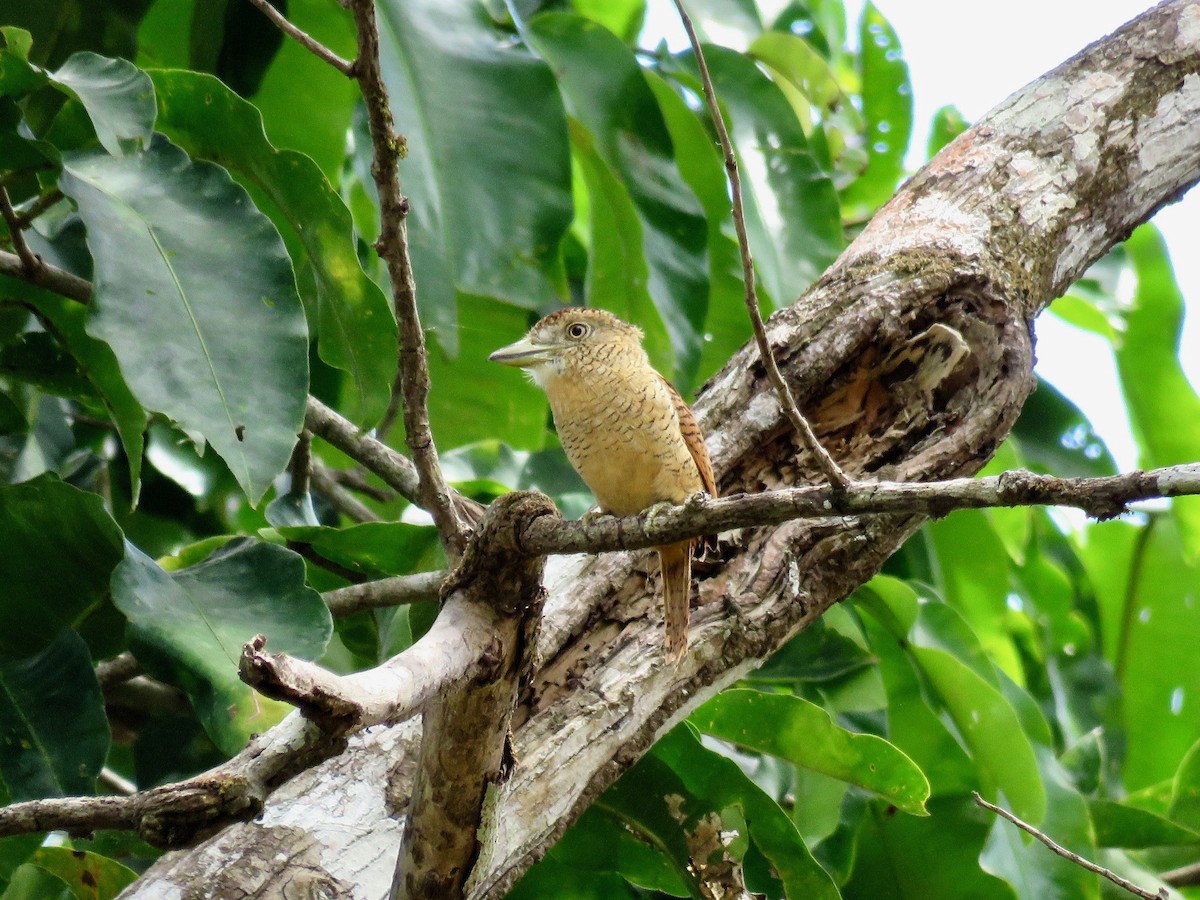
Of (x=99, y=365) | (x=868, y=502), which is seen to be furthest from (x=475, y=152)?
(x=868, y=502)

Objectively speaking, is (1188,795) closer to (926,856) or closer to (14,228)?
(926,856)

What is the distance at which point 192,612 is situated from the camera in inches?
90.4

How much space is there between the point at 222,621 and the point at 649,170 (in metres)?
1.70

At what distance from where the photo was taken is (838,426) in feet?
9.62

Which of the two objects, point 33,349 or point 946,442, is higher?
point 946,442

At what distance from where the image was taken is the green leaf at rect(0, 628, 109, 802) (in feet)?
7.64

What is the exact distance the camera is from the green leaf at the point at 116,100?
2.26 metres

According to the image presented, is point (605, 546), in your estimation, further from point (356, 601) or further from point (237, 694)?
point (356, 601)

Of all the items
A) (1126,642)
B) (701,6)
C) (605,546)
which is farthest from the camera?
(1126,642)

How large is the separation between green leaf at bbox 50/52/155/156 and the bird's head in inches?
41.0

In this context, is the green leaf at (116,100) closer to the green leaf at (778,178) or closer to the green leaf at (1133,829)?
the green leaf at (778,178)

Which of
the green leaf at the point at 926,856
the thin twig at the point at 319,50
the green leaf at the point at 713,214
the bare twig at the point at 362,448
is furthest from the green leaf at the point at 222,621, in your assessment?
the green leaf at the point at 926,856

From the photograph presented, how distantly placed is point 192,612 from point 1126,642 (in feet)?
14.0

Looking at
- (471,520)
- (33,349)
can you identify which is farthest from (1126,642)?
(33,349)
